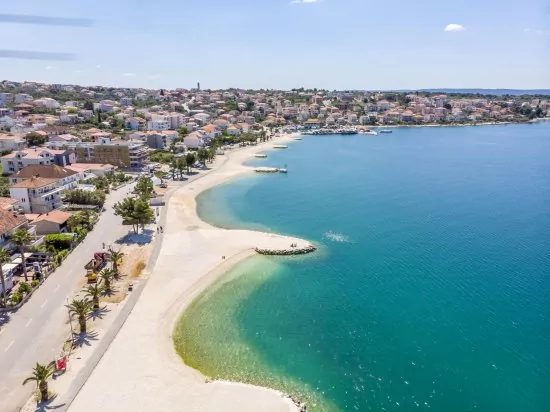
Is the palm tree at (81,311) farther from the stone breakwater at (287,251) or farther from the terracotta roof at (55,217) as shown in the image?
the stone breakwater at (287,251)

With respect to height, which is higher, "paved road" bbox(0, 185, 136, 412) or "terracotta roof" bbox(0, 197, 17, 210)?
"terracotta roof" bbox(0, 197, 17, 210)

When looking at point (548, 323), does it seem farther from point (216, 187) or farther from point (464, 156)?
point (464, 156)

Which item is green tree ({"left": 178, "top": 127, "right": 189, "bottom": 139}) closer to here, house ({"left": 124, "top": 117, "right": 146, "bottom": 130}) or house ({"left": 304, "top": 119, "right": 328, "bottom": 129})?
house ({"left": 124, "top": 117, "right": 146, "bottom": 130})

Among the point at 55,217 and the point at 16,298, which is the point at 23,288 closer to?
the point at 16,298

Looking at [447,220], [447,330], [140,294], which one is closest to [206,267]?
[140,294]

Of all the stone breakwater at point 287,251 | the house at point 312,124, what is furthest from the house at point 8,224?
the house at point 312,124

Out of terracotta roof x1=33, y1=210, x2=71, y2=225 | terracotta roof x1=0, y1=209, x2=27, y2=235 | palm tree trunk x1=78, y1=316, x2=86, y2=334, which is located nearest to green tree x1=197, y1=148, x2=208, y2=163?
terracotta roof x1=33, y1=210, x2=71, y2=225
